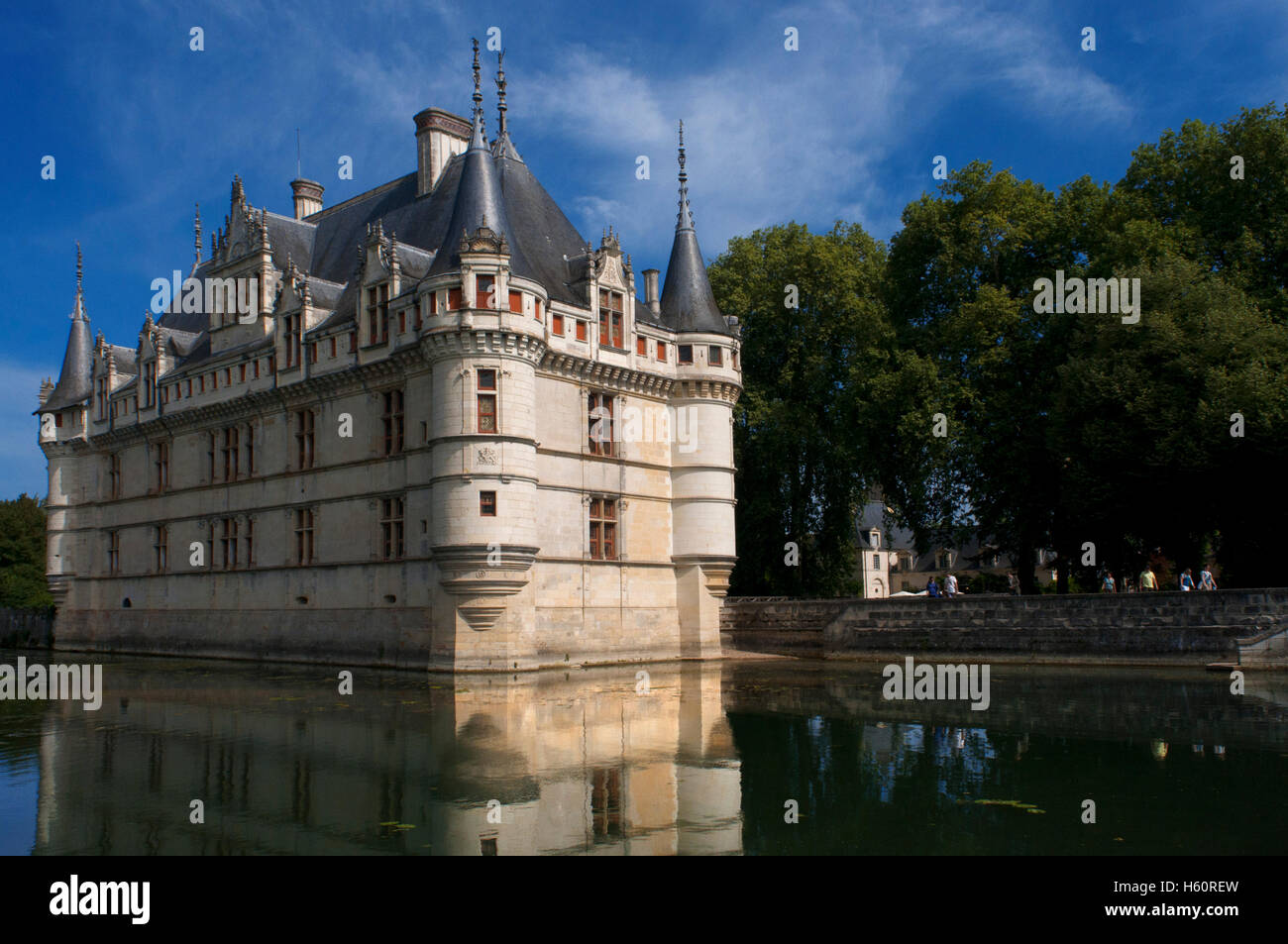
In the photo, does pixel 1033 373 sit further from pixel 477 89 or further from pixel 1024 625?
pixel 477 89

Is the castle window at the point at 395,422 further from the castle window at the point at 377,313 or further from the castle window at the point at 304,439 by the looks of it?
the castle window at the point at 304,439

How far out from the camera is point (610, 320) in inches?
1221

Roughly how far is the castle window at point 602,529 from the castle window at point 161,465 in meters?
17.9

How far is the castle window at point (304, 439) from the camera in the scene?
32.5 meters

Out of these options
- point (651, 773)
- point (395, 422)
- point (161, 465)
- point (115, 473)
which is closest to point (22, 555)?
point (115, 473)

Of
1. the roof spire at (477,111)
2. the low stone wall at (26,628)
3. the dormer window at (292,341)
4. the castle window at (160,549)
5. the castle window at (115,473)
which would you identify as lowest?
the low stone wall at (26,628)

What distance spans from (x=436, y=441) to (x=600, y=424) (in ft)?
19.3

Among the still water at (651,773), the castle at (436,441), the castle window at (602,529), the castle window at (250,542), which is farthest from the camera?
the castle window at (250,542)

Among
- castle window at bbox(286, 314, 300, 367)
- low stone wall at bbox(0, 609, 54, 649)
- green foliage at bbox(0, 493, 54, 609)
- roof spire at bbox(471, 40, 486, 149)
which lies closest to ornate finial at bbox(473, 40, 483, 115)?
roof spire at bbox(471, 40, 486, 149)

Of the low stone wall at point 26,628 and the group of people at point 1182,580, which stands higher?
the group of people at point 1182,580

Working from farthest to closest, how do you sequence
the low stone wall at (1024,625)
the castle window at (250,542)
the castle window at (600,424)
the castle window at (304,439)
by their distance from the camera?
1. the castle window at (250,542)
2. the castle window at (304,439)
3. the castle window at (600,424)
4. the low stone wall at (1024,625)

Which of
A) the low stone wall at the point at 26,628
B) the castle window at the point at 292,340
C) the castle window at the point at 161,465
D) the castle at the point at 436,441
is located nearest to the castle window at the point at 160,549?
the castle at the point at 436,441

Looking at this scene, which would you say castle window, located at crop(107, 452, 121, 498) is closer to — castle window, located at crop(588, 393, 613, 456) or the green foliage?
castle window, located at crop(588, 393, 613, 456)

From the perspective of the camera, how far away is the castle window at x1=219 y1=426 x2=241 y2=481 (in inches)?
1398
